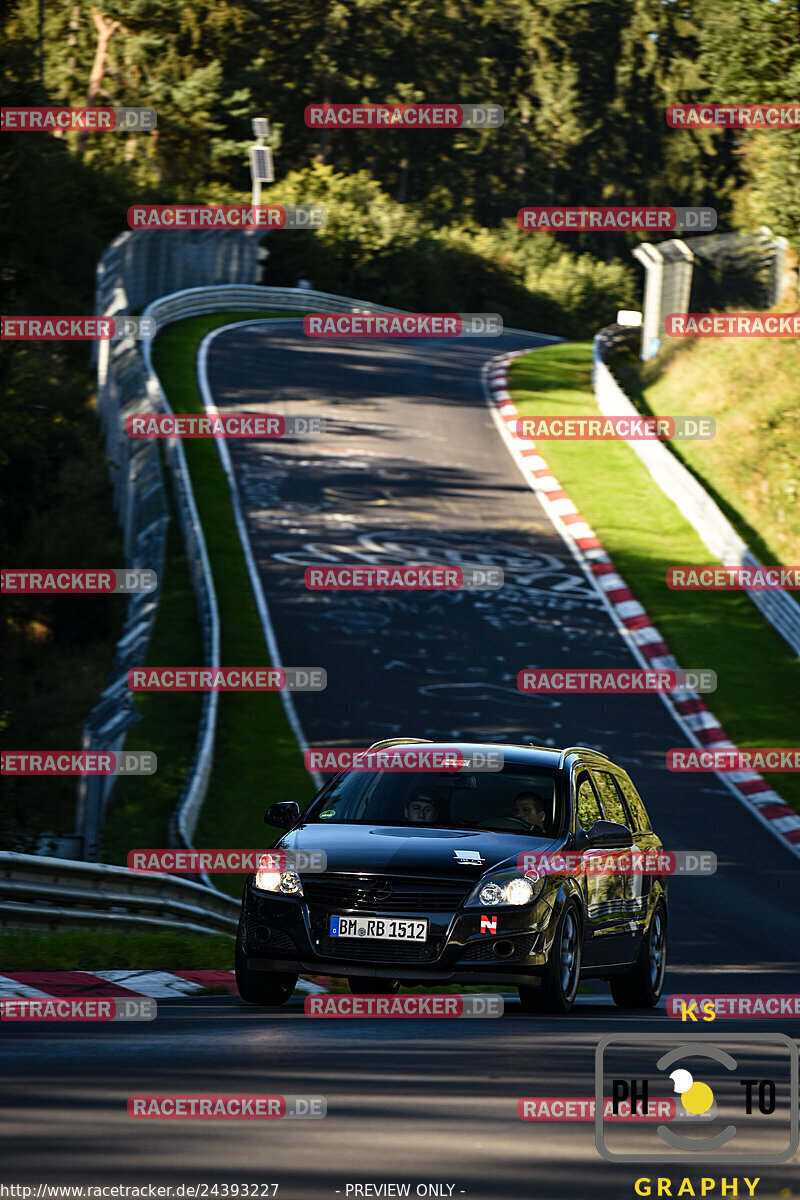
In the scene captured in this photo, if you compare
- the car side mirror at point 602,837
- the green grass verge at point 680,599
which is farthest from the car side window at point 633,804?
the green grass verge at point 680,599

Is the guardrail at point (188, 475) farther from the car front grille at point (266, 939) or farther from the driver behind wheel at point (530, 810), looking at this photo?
the car front grille at point (266, 939)

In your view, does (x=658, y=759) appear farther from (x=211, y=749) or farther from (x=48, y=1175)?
(x=48, y=1175)

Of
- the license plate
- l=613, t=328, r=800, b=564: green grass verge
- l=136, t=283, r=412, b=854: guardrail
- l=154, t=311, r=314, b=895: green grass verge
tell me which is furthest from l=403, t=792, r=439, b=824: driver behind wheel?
l=613, t=328, r=800, b=564: green grass verge

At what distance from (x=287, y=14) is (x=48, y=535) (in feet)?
192

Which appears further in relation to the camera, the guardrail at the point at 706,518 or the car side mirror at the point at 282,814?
the guardrail at the point at 706,518

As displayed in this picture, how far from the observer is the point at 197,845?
1727 cm

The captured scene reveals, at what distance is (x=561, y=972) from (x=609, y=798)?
1860mm

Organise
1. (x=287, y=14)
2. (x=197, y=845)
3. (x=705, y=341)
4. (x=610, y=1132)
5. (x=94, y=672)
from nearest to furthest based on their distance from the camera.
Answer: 1. (x=610, y=1132)
2. (x=197, y=845)
3. (x=94, y=672)
4. (x=705, y=341)
5. (x=287, y=14)

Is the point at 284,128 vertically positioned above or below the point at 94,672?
above

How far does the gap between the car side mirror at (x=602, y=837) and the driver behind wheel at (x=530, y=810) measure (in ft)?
0.76

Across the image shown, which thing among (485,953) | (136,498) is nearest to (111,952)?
(485,953)

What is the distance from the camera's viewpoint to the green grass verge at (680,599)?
884 inches

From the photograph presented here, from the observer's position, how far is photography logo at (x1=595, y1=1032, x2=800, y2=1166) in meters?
5.07

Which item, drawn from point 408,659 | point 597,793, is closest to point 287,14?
point 408,659
